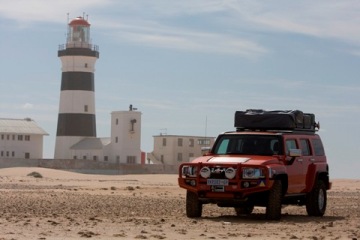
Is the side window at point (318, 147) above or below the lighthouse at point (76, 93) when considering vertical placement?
below

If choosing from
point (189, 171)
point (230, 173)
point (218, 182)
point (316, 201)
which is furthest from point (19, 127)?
point (230, 173)

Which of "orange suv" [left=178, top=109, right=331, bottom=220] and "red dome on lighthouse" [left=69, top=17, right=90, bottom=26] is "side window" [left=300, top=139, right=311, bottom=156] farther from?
"red dome on lighthouse" [left=69, top=17, right=90, bottom=26]

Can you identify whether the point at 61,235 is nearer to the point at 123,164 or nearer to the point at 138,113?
the point at 123,164

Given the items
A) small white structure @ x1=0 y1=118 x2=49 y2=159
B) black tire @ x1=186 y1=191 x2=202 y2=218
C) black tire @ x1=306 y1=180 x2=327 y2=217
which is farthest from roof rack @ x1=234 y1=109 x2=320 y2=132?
small white structure @ x1=0 y1=118 x2=49 y2=159

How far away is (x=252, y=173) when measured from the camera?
18.5 m

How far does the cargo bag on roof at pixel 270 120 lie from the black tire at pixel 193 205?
2592 millimetres

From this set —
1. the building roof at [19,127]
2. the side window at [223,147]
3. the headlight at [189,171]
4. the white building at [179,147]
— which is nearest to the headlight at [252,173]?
the headlight at [189,171]

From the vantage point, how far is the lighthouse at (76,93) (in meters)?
78.2

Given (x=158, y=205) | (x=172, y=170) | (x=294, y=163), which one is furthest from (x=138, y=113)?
(x=294, y=163)

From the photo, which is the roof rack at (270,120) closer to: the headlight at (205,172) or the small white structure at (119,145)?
the headlight at (205,172)

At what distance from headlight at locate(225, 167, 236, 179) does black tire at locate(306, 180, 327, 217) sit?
9.72 ft

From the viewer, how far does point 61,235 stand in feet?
48.6

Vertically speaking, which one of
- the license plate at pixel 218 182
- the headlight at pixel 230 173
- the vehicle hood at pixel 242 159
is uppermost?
the vehicle hood at pixel 242 159

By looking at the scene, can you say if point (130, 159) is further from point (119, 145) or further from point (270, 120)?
point (270, 120)
